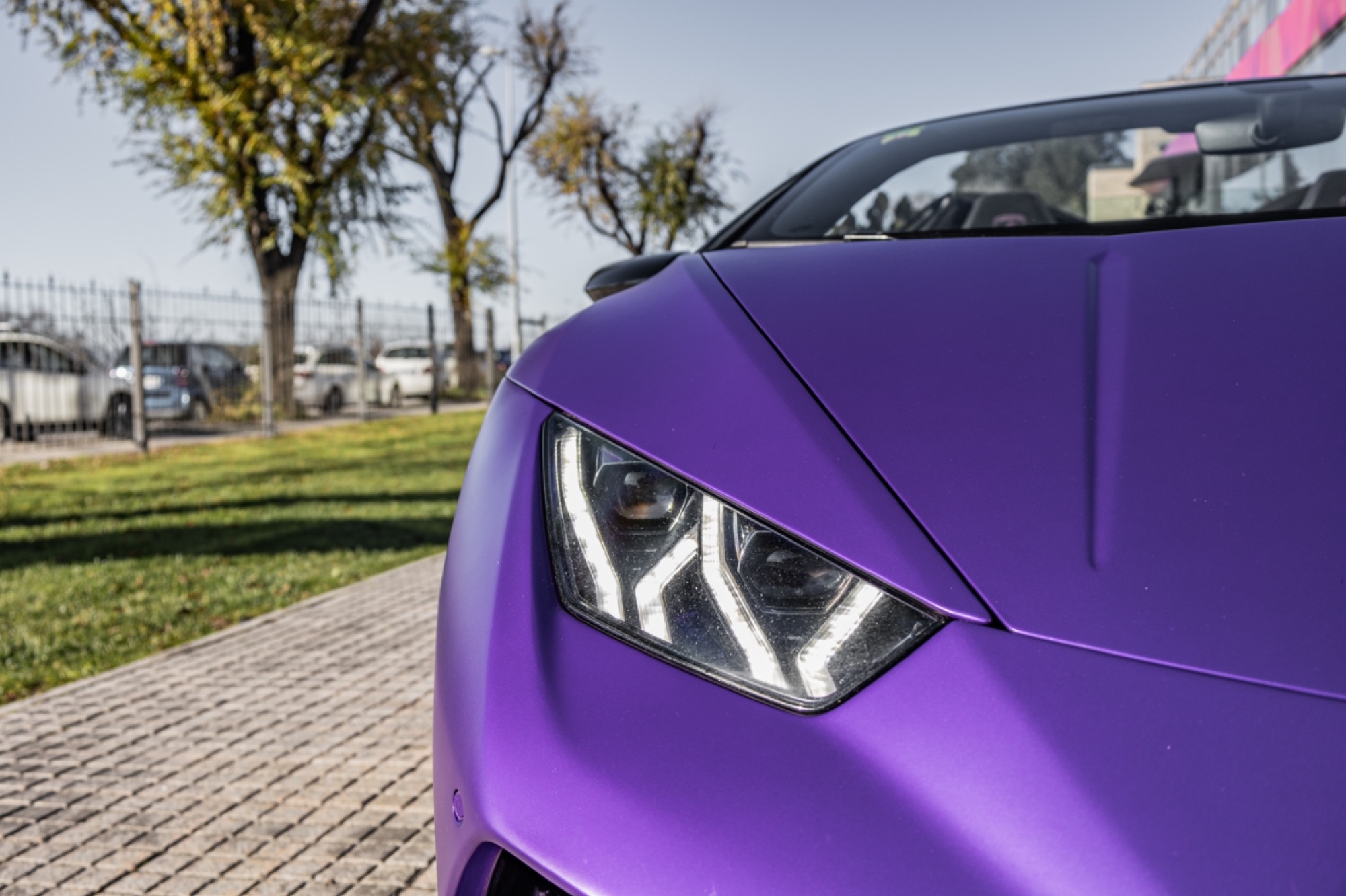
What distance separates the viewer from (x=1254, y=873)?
820mm

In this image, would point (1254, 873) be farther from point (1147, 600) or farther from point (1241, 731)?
point (1147, 600)

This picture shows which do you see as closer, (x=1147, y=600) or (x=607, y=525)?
(x=1147, y=600)

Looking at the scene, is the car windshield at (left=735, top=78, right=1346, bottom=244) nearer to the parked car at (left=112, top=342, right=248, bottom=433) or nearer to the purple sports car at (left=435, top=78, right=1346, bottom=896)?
the purple sports car at (left=435, top=78, right=1346, bottom=896)

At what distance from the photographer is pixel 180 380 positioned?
14.8 m

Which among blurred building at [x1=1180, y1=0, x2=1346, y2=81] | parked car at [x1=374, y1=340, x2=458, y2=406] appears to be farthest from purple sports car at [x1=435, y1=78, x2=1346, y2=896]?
parked car at [x1=374, y1=340, x2=458, y2=406]

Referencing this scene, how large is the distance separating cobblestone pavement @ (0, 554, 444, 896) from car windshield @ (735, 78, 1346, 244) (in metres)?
1.62

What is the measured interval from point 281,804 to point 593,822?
207 centimetres

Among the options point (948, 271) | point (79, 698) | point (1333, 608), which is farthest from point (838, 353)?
point (79, 698)

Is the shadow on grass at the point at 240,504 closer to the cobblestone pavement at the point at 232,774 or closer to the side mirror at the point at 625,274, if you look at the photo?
the cobblestone pavement at the point at 232,774

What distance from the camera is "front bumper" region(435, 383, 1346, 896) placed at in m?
0.85

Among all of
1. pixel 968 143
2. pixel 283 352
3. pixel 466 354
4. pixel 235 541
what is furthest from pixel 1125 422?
pixel 466 354

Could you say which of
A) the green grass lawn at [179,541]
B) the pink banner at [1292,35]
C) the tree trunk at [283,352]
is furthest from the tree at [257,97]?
the pink banner at [1292,35]

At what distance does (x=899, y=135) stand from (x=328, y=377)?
58.0 ft

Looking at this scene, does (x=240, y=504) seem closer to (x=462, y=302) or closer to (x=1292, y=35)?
(x=1292, y=35)
